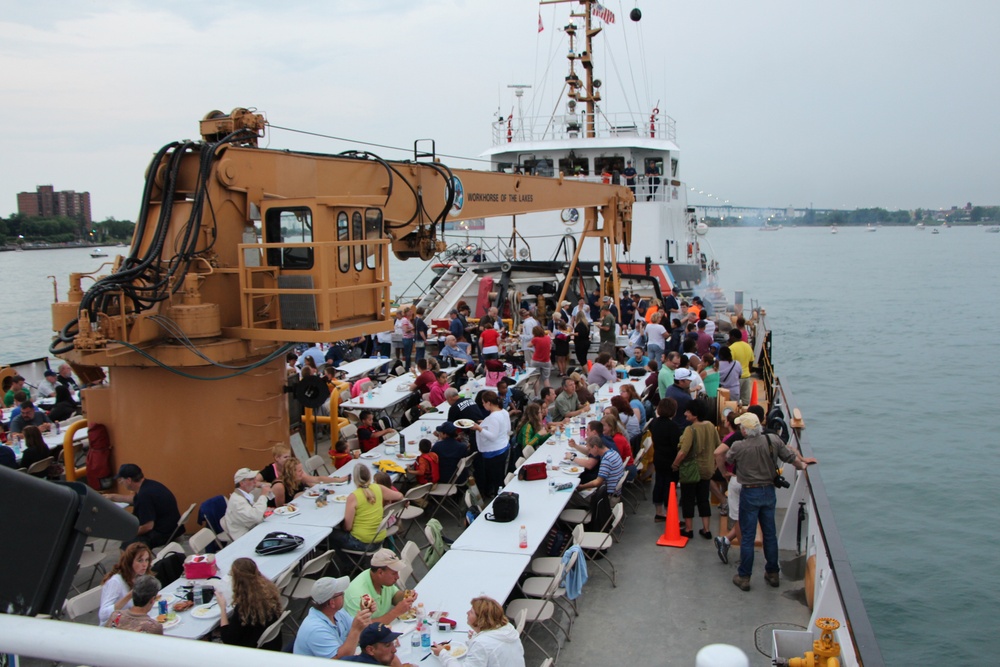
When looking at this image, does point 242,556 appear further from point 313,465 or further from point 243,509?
point 313,465

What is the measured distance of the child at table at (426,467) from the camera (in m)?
9.22

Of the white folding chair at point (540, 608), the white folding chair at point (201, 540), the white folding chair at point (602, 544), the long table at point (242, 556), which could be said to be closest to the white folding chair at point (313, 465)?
the long table at point (242, 556)

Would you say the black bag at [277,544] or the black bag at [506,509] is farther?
the black bag at [506,509]

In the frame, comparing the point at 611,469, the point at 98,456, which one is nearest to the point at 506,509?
the point at 611,469

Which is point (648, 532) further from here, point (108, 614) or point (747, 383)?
point (108, 614)

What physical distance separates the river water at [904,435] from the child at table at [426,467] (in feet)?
22.2

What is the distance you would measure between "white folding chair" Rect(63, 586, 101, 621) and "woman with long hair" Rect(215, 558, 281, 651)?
134 cm

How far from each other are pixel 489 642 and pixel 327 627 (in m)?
1.17

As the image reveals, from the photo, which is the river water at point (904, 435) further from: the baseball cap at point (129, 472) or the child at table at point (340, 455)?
the baseball cap at point (129, 472)

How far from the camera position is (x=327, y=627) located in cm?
559

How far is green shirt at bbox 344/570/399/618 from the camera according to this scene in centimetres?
599

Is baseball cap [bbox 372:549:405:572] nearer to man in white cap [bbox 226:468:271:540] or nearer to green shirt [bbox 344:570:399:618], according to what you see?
green shirt [bbox 344:570:399:618]

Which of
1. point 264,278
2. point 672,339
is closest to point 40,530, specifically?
point 264,278

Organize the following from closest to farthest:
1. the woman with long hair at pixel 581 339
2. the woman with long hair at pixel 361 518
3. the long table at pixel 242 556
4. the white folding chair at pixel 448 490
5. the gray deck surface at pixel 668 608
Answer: the long table at pixel 242 556 < the gray deck surface at pixel 668 608 < the woman with long hair at pixel 361 518 < the white folding chair at pixel 448 490 < the woman with long hair at pixel 581 339
